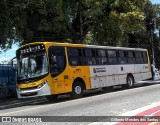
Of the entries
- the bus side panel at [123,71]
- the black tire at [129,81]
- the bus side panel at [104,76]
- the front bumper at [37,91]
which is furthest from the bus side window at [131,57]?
the front bumper at [37,91]

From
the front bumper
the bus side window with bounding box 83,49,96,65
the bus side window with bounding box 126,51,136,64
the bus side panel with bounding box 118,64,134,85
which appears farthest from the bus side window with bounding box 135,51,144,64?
the front bumper

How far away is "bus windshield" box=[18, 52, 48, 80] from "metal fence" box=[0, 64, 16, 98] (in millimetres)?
5371

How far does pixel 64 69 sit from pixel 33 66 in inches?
69.1

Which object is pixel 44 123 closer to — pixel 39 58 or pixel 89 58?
pixel 39 58

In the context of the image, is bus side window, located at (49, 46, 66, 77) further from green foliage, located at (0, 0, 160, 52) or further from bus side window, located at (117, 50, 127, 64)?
bus side window, located at (117, 50, 127, 64)

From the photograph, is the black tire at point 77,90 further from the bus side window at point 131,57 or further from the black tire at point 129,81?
the bus side window at point 131,57

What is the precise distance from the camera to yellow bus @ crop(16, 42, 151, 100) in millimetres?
18828

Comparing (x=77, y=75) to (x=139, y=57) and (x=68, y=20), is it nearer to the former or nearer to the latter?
(x=139, y=57)

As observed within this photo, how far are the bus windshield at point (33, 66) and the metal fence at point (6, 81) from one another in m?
5.37

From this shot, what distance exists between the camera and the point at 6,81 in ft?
82.2

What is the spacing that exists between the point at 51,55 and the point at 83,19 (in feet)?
44.0

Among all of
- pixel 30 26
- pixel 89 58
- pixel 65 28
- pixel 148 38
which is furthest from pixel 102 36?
pixel 148 38

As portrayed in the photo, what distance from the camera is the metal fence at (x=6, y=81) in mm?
24761

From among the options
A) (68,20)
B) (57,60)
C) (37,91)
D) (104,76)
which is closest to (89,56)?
(104,76)
